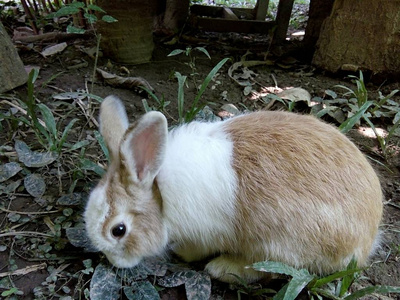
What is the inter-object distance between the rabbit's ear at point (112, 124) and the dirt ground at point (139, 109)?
0.67 meters

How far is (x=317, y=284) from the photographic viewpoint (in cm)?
211

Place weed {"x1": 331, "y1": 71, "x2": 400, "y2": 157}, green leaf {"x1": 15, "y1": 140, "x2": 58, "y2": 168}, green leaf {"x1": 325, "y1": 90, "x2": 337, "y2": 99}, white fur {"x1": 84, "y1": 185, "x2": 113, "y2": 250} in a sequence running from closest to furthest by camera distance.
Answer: white fur {"x1": 84, "y1": 185, "x2": 113, "y2": 250}
green leaf {"x1": 15, "y1": 140, "x2": 58, "y2": 168}
weed {"x1": 331, "y1": 71, "x2": 400, "y2": 157}
green leaf {"x1": 325, "y1": 90, "x2": 337, "y2": 99}

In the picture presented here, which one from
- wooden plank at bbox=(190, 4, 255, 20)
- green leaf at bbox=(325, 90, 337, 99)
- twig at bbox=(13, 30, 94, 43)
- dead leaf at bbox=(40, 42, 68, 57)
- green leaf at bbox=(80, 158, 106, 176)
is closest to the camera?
green leaf at bbox=(80, 158, 106, 176)

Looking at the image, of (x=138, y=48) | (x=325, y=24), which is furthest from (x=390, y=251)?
(x=138, y=48)

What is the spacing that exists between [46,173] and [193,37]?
10.8 feet

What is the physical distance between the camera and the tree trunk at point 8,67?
11.6 ft

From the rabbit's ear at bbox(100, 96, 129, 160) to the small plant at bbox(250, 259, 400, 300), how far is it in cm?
96

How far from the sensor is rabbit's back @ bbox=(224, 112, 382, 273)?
205 cm

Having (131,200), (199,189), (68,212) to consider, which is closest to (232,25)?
(68,212)

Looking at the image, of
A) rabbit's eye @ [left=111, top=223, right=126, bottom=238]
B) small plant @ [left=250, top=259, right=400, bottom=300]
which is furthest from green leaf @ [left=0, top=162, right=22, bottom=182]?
small plant @ [left=250, top=259, right=400, bottom=300]

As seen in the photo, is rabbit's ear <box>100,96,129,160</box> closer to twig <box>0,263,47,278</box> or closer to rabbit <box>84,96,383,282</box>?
rabbit <box>84,96,383,282</box>

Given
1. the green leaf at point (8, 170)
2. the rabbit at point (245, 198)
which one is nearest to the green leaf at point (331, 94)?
the rabbit at point (245, 198)

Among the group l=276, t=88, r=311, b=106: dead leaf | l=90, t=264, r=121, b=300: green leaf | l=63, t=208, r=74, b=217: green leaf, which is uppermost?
l=276, t=88, r=311, b=106: dead leaf

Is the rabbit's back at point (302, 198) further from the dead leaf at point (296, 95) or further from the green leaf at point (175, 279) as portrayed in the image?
the dead leaf at point (296, 95)
